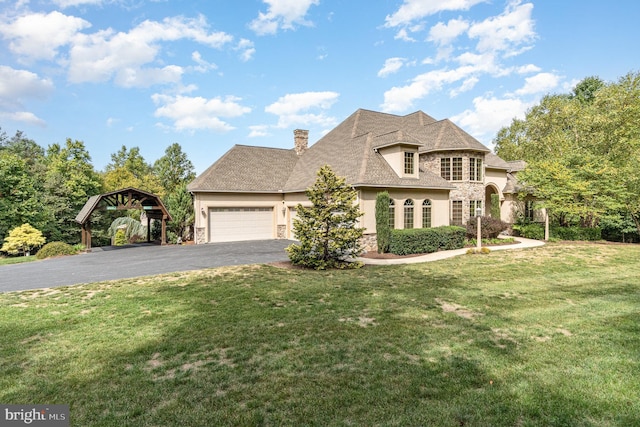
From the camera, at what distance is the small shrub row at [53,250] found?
16609mm

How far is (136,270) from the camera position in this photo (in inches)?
483

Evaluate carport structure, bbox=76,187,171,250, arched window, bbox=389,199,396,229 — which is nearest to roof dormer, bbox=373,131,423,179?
arched window, bbox=389,199,396,229

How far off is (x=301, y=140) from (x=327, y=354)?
2418 cm

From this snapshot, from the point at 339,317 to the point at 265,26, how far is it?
1709cm

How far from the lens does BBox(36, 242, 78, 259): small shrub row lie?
16609mm

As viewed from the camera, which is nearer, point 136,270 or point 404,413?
point 404,413

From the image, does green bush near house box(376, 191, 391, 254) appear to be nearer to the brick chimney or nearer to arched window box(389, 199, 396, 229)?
arched window box(389, 199, 396, 229)

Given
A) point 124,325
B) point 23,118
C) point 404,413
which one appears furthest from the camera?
point 23,118

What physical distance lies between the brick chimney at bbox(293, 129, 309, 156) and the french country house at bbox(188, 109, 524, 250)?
0.53 m

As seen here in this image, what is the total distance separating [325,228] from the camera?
12.7 m

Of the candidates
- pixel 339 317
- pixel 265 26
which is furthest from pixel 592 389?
pixel 265 26

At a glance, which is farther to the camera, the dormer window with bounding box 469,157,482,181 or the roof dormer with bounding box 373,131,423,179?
the dormer window with bounding box 469,157,482,181

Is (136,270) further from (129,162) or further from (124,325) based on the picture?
(129,162)

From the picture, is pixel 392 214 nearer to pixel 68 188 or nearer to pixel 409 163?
pixel 409 163
